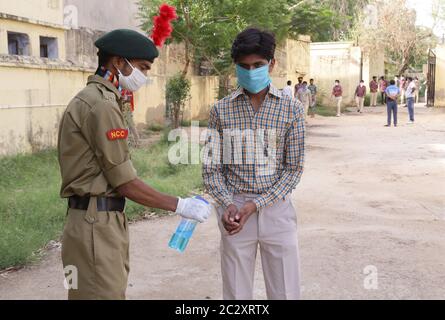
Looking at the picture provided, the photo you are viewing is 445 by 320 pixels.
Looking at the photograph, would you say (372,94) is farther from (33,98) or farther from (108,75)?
(108,75)

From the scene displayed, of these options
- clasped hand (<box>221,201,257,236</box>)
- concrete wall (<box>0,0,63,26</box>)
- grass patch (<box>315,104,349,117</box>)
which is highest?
concrete wall (<box>0,0,63,26</box>)

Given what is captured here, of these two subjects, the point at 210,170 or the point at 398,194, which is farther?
the point at 398,194

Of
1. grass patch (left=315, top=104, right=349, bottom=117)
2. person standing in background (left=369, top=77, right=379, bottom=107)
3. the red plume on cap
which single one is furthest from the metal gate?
the red plume on cap

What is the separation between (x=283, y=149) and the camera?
2793mm

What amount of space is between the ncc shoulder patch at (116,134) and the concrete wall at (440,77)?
24772mm

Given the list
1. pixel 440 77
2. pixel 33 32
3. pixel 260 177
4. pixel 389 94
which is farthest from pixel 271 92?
pixel 440 77

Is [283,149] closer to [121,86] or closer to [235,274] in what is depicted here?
[235,274]

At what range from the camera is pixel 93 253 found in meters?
2.40

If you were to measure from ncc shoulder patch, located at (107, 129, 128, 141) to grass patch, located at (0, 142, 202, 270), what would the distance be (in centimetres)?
298

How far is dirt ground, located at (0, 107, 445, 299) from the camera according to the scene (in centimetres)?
429

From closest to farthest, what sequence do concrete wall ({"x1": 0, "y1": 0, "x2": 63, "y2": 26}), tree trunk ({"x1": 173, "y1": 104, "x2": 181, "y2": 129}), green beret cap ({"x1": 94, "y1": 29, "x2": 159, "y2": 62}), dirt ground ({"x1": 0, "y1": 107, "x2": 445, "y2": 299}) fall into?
green beret cap ({"x1": 94, "y1": 29, "x2": 159, "y2": 62}), dirt ground ({"x1": 0, "y1": 107, "x2": 445, "y2": 299}), concrete wall ({"x1": 0, "y1": 0, "x2": 63, "y2": 26}), tree trunk ({"x1": 173, "y1": 104, "x2": 181, "y2": 129})

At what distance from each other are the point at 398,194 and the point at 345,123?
1222 centimetres

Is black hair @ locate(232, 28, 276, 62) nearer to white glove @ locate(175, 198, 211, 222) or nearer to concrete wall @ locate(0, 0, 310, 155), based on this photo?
white glove @ locate(175, 198, 211, 222)

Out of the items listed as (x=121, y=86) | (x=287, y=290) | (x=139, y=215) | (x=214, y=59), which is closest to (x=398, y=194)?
(x=139, y=215)
